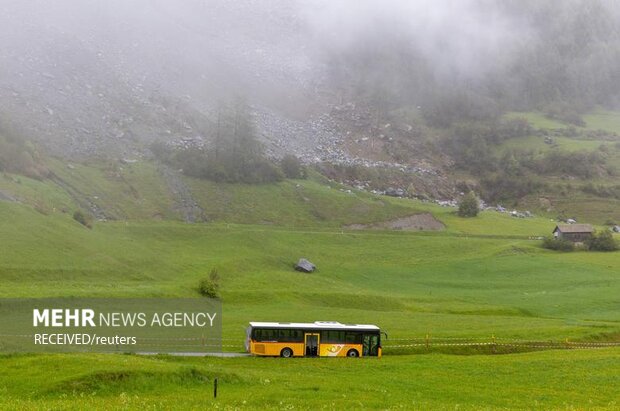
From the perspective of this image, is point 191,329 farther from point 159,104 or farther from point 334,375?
point 159,104

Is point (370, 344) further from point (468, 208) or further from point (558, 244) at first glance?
point (468, 208)

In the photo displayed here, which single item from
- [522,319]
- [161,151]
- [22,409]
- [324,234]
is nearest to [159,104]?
[161,151]

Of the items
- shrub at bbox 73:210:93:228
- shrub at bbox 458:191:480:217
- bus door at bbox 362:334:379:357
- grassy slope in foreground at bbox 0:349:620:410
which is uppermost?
shrub at bbox 458:191:480:217

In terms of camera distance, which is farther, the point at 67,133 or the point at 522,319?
the point at 67,133

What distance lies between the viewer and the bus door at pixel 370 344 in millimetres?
57003

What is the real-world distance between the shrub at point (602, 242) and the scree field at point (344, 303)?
5944 mm

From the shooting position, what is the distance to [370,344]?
57.2m

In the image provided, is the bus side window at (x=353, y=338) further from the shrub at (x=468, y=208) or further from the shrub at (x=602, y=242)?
the shrub at (x=468, y=208)

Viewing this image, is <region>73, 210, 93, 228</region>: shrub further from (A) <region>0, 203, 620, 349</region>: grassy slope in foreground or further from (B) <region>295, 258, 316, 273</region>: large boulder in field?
(B) <region>295, 258, 316, 273</region>: large boulder in field

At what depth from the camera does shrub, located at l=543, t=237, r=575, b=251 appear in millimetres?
132500

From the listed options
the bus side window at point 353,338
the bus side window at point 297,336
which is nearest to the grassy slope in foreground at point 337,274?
the bus side window at point 297,336

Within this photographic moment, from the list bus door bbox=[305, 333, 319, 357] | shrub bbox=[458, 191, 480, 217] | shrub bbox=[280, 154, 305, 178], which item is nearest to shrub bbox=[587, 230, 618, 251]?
shrub bbox=[458, 191, 480, 217]

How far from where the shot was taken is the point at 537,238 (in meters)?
144

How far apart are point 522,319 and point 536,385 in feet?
130
